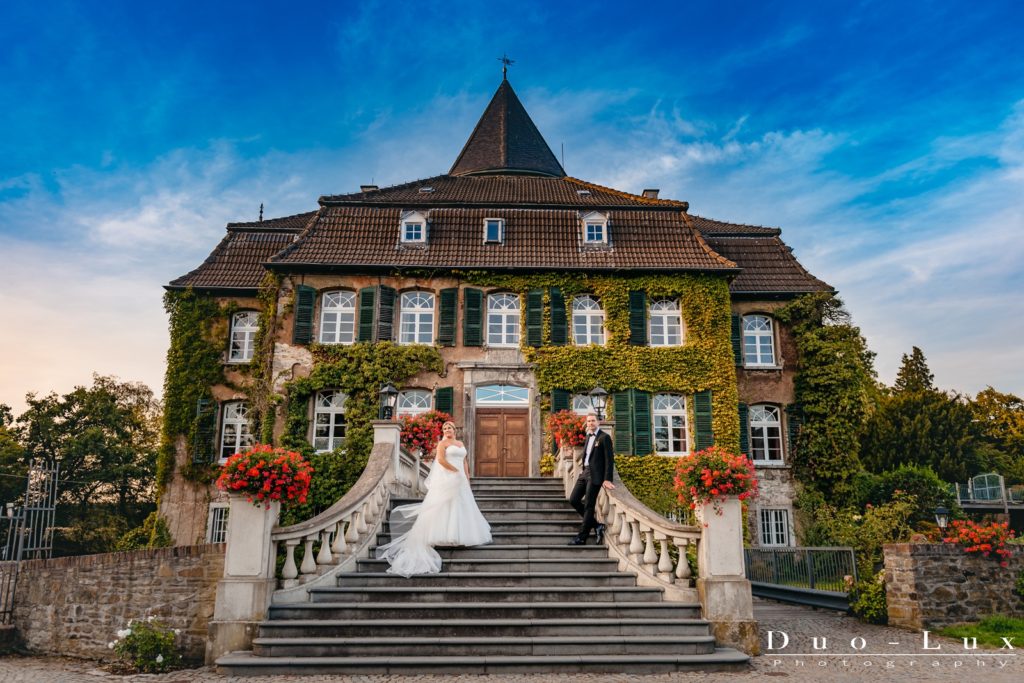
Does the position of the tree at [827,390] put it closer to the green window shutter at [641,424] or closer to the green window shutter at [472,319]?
the green window shutter at [641,424]

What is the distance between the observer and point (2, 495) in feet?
98.1

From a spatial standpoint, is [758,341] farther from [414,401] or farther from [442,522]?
[442,522]

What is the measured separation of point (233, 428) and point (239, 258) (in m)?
5.31

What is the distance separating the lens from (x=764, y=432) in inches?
846

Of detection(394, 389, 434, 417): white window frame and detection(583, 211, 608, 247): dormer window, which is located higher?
detection(583, 211, 608, 247): dormer window

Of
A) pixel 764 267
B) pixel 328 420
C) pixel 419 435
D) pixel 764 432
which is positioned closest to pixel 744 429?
pixel 764 432

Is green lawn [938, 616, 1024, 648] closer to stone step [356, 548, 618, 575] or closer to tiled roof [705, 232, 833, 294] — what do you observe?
stone step [356, 548, 618, 575]

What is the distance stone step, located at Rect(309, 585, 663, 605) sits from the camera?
8953 millimetres

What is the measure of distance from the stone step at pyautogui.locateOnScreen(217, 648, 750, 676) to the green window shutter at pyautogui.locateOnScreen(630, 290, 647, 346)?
43.2 feet

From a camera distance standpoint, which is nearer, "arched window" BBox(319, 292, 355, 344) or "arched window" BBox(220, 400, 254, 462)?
"arched window" BBox(319, 292, 355, 344)

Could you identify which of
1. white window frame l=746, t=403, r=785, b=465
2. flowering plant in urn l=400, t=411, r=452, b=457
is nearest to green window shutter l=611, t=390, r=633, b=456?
white window frame l=746, t=403, r=785, b=465

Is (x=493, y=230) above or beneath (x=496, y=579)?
above

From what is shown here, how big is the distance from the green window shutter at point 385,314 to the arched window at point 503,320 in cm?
265

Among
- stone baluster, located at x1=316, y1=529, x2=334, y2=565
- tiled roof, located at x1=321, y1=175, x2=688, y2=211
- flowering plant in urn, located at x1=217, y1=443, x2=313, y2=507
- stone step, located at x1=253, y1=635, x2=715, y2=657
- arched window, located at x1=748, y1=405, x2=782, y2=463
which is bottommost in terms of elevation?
stone step, located at x1=253, y1=635, x2=715, y2=657
